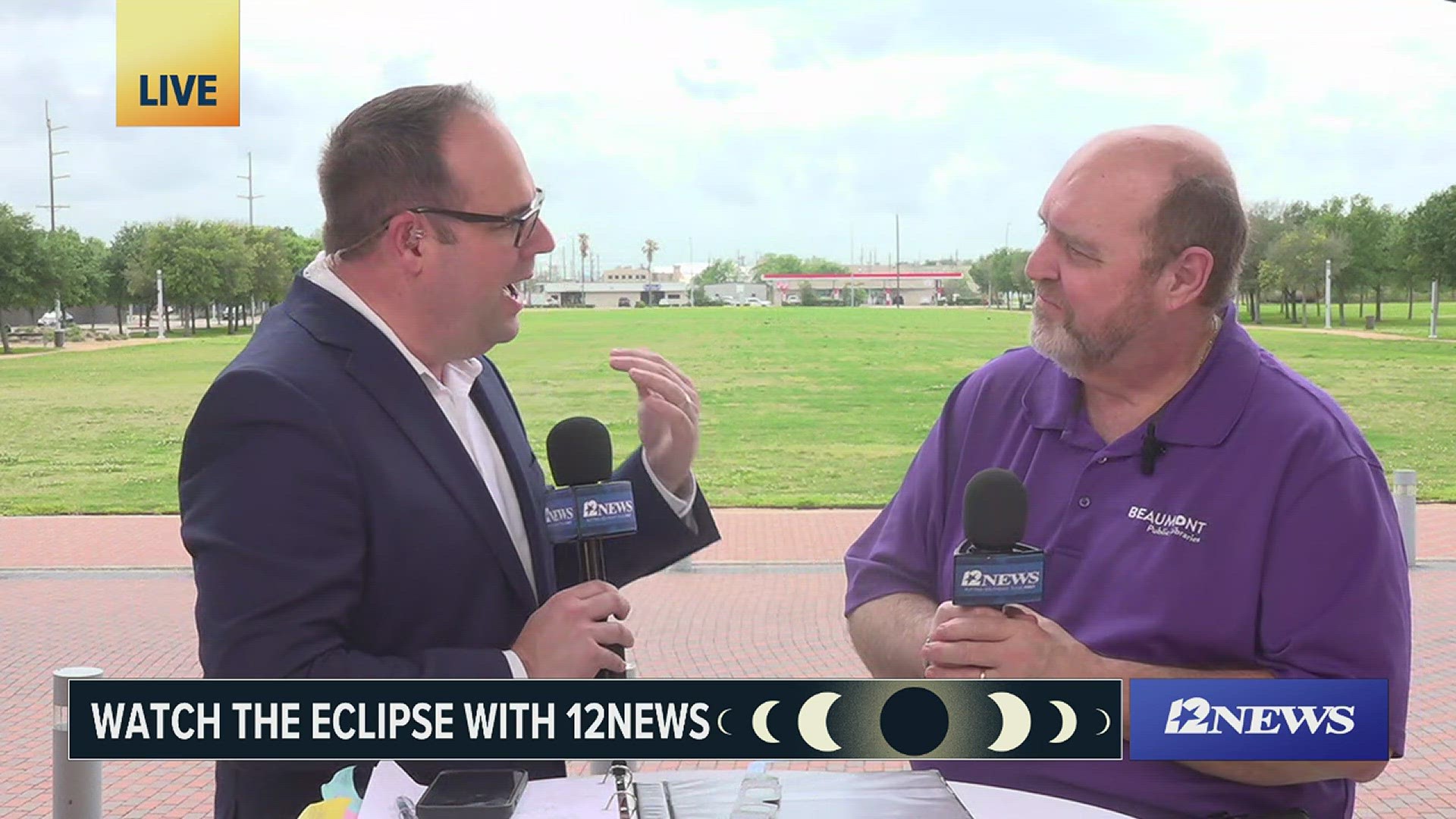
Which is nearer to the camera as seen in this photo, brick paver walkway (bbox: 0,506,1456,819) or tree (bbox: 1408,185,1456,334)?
brick paver walkway (bbox: 0,506,1456,819)

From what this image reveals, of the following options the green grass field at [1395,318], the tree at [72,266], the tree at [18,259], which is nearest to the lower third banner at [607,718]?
the tree at [18,259]

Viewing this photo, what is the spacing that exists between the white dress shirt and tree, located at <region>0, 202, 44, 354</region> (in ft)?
103

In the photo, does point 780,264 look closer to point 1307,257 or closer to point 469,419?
point 1307,257

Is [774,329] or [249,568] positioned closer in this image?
[249,568]

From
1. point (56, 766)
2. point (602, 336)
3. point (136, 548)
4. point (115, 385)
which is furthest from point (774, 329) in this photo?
point (56, 766)

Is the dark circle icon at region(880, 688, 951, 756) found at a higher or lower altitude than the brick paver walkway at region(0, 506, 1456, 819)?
higher

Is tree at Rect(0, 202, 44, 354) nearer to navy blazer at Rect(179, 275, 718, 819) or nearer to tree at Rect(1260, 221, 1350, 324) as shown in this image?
tree at Rect(1260, 221, 1350, 324)

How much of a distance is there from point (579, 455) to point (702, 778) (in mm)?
632

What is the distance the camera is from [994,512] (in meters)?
2.13

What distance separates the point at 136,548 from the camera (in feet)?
37.8

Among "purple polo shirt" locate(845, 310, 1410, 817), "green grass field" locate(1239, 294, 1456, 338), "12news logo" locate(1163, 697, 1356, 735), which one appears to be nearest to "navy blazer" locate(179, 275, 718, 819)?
"purple polo shirt" locate(845, 310, 1410, 817)

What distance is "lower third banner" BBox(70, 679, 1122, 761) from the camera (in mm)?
2113

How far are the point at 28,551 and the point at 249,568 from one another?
11.0 m

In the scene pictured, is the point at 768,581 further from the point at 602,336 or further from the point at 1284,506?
the point at 602,336
